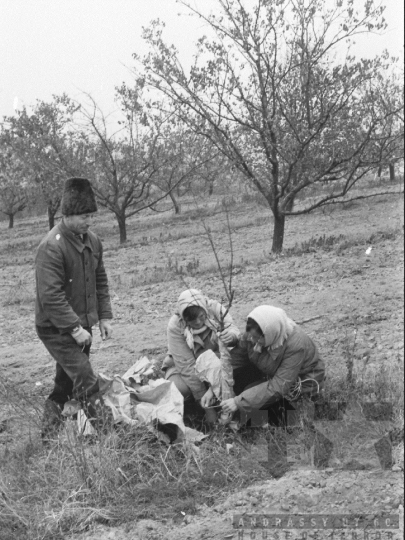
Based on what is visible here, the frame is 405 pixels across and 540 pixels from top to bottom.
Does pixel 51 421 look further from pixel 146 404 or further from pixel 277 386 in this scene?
pixel 277 386

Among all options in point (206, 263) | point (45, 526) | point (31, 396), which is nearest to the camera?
point (45, 526)

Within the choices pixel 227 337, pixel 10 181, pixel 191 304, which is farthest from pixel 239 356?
pixel 10 181

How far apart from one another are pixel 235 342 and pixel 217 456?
33.8 inches

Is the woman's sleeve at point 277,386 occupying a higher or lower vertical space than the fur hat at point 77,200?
lower

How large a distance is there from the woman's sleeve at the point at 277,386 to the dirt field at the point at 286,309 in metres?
0.44

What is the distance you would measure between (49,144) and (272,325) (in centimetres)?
1576

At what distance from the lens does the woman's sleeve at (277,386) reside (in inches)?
152

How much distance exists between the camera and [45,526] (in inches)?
121

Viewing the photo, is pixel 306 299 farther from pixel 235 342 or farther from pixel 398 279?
pixel 235 342

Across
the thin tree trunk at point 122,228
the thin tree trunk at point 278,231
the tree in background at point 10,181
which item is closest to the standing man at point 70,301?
the thin tree trunk at point 278,231

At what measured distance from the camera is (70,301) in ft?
12.7

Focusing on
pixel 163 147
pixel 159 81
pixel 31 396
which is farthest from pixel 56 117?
pixel 31 396

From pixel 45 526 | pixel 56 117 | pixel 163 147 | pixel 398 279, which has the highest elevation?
pixel 56 117

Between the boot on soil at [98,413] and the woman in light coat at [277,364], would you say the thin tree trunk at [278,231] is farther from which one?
the boot on soil at [98,413]
